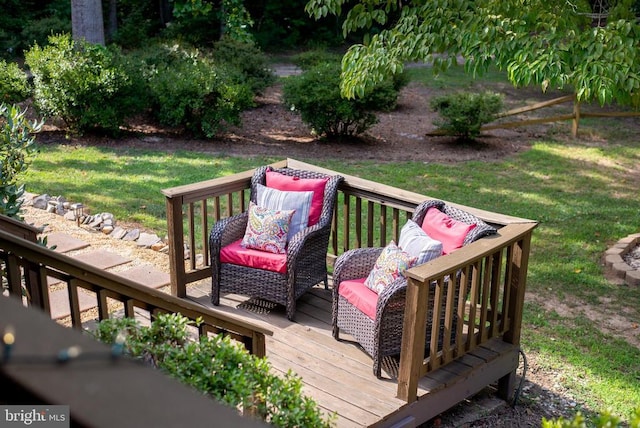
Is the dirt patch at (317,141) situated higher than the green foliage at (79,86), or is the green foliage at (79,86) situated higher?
the green foliage at (79,86)

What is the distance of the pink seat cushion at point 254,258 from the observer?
5.13 meters

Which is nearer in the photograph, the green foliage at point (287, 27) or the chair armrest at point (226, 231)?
the chair armrest at point (226, 231)

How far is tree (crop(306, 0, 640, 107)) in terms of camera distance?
5043 mm

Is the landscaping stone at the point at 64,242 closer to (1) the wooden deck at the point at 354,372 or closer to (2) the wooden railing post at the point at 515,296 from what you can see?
(1) the wooden deck at the point at 354,372

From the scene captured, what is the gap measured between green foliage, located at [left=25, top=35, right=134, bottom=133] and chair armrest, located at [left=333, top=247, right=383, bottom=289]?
6391 millimetres

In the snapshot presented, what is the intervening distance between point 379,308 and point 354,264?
57 cm

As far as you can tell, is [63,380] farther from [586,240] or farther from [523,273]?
[586,240]

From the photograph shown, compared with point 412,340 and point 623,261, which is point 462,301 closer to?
point 412,340

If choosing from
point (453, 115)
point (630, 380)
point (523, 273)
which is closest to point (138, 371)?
point (523, 273)

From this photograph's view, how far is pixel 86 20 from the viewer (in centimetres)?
1189

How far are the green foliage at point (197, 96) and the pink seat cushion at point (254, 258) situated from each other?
18.0 ft

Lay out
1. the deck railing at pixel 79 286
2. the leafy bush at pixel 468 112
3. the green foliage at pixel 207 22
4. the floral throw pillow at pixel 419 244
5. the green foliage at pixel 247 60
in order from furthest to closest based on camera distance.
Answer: the green foliage at pixel 207 22 → the green foliage at pixel 247 60 → the leafy bush at pixel 468 112 → the floral throw pillow at pixel 419 244 → the deck railing at pixel 79 286

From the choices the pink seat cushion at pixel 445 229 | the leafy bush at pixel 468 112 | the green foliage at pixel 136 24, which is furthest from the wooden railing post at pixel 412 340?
the green foliage at pixel 136 24

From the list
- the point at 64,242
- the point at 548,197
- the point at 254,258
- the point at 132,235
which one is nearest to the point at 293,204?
the point at 254,258
